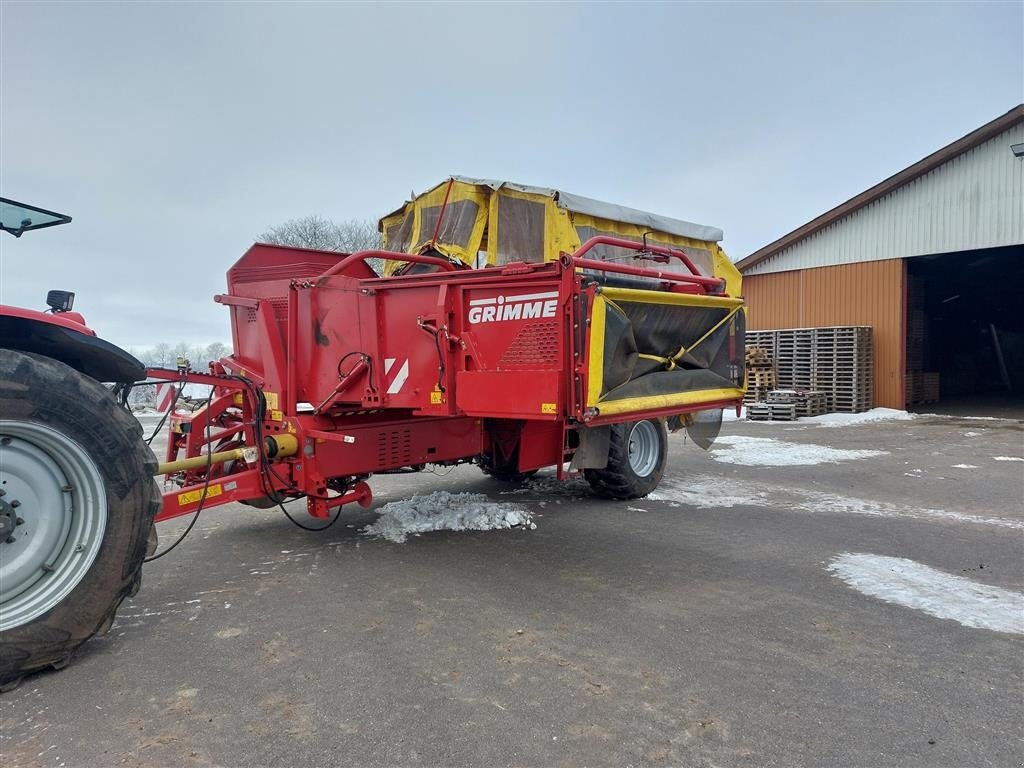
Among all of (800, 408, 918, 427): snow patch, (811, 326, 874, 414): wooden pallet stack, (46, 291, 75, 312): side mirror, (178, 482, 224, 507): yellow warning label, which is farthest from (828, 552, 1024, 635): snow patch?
(811, 326, 874, 414): wooden pallet stack

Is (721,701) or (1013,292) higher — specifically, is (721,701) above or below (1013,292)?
below

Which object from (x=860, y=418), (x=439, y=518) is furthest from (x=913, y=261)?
(x=439, y=518)

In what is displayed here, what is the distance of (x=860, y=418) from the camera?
15.2 m

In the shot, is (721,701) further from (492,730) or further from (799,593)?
(799,593)

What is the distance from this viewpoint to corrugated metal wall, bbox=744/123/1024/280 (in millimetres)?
14281

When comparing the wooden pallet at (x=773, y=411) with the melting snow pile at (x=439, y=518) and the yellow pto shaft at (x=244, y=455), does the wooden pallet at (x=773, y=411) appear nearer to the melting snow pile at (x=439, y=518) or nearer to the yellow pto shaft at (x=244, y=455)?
the melting snow pile at (x=439, y=518)

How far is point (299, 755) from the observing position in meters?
2.42

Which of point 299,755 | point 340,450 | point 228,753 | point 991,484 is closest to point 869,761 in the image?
point 299,755

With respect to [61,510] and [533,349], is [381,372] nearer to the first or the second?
[533,349]

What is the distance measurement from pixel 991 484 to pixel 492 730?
7615 mm

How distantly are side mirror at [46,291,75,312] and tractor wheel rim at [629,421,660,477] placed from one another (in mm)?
5104

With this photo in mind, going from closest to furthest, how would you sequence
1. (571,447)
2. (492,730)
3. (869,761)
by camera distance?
(869,761) → (492,730) → (571,447)

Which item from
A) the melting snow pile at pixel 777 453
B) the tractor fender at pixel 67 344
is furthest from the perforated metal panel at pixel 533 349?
the melting snow pile at pixel 777 453

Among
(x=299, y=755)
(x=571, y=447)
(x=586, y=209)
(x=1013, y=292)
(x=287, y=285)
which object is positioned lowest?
(x=299, y=755)
